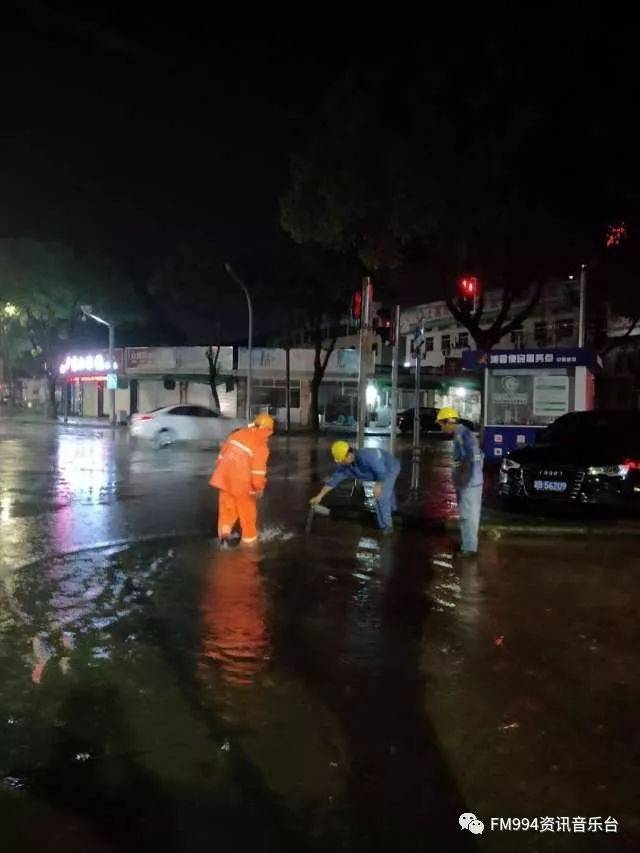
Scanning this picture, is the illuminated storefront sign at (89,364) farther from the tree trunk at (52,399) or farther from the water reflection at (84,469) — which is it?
the water reflection at (84,469)

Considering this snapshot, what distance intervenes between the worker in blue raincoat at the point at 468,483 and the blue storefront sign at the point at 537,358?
412 inches

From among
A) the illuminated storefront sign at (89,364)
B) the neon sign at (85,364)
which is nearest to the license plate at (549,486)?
the neon sign at (85,364)

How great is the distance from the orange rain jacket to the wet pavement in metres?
0.76

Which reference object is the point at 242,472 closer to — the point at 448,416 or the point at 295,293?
the point at 448,416

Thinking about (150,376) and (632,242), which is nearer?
(632,242)

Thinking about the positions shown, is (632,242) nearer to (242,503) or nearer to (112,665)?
(242,503)

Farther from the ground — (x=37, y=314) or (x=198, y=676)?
(x=37, y=314)

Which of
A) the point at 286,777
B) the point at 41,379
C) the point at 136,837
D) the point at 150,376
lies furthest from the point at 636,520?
the point at 41,379

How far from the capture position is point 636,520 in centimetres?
1162

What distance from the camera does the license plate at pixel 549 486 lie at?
11.7 m

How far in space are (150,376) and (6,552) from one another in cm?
3981

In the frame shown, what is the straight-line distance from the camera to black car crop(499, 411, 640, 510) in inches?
449

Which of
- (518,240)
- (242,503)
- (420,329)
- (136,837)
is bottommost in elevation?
(136,837)

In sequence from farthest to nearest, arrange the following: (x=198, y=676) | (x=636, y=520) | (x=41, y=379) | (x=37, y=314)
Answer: (x=41, y=379) < (x=37, y=314) < (x=636, y=520) < (x=198, y=676)
